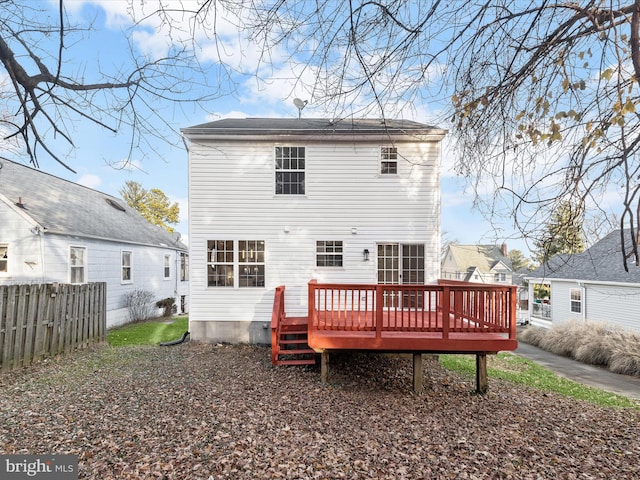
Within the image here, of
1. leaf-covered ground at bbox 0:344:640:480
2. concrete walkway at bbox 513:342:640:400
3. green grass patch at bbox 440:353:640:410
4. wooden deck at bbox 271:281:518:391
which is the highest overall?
wooden deck at bbox 271:281:518:391

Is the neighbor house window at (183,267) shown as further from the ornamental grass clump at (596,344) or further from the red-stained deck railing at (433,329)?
the ornamental grass clump at (596,344)

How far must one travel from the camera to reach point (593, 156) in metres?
3.25

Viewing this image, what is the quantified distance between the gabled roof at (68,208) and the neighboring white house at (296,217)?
18.5 feet

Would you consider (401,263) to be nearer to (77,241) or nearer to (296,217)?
(296,217)

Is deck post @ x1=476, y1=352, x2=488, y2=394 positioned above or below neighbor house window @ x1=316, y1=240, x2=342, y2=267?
below

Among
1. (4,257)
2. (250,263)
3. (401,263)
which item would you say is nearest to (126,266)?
(4,257)

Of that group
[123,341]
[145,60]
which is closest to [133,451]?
[145,60]

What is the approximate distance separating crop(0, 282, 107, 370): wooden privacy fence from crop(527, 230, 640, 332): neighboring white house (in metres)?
15.1

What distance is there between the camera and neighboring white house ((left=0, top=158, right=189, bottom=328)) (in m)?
9.73

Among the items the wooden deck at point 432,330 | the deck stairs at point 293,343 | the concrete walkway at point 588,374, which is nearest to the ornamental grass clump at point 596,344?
the concrete walkway at point 588,374

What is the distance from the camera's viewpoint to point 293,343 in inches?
266

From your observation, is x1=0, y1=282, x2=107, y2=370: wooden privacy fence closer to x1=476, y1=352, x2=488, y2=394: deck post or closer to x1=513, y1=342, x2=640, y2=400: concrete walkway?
x1=476, y1=352, x2=488, y2=394: deck post

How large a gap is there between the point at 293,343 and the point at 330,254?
2613 millimetres

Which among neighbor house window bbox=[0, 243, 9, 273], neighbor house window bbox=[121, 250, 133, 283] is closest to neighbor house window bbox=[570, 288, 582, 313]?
neighbor house window bbox=[121, 250, 133, 283]
